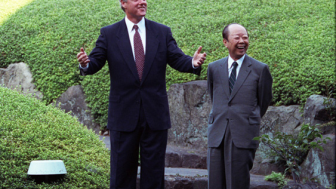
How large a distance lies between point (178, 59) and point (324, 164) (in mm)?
2328

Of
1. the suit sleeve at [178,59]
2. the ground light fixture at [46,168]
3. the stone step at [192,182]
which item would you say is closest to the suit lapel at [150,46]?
the suit sleeve at [178,59]

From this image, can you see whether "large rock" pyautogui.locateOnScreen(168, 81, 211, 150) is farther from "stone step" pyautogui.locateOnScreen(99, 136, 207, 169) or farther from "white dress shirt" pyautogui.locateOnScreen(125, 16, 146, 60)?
"white dress shirt" pyautogui.locateOnScreen(125, 16, 146, 60)

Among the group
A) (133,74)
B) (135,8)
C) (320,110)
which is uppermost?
(135,8)

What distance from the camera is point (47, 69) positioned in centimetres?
909

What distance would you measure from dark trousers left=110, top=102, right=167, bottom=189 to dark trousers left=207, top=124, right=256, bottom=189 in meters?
0.45

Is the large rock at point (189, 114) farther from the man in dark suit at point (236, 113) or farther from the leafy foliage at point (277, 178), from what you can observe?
the man in dark suit at point (236, 113)

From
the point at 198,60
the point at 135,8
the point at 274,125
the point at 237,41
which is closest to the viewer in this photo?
the point at 198,60

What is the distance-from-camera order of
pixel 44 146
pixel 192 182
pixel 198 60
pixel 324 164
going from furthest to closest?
pixel 192 182
pixel 324 164
pixel 44 146
pixel 198 60

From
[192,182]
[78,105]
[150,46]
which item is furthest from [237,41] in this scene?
[78,105]

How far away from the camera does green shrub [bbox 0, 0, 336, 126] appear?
637 cm

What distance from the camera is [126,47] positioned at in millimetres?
3740

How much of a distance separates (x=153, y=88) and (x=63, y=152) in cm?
169

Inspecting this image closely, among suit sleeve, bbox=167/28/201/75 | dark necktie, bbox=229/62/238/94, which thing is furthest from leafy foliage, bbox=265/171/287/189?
suit sleeve, bbox=167/28/201/75

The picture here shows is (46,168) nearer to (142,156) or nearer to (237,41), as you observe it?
(142,156)
